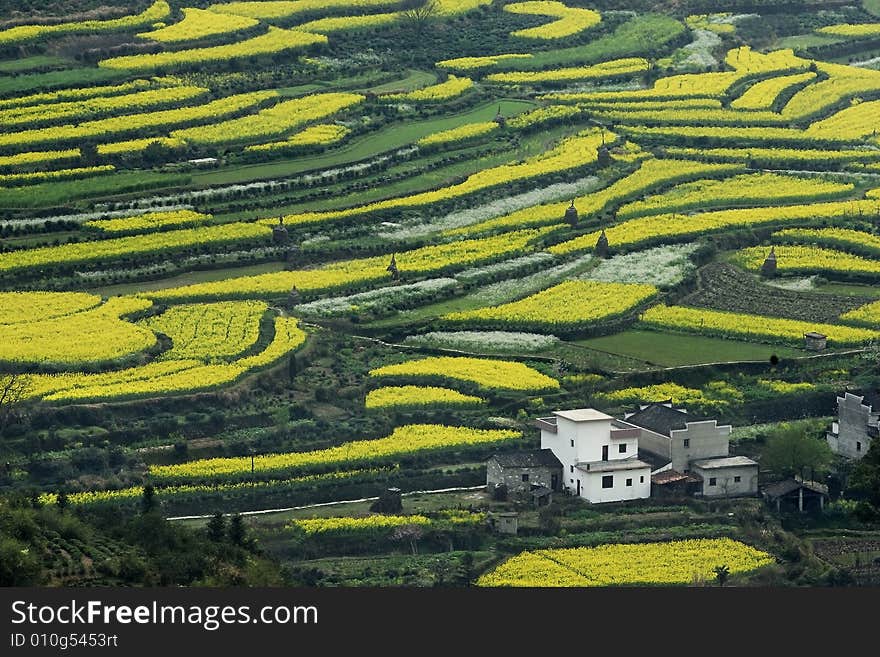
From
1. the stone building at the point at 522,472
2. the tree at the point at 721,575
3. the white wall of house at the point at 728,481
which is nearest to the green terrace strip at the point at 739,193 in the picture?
the white wall of house at the point at 728,481

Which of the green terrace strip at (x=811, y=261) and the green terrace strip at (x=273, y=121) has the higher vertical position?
the green terrace strip at (x=273, y=121)

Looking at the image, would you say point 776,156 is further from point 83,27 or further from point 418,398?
point 418,398

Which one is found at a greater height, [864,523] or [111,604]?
[111,604]

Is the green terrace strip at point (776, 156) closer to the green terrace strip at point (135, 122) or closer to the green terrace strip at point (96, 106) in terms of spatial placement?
the green terrace strip at point (135, 122)

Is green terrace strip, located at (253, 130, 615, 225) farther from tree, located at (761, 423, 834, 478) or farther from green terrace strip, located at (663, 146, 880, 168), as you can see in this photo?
tree, located at (761, 423, 834, 478)

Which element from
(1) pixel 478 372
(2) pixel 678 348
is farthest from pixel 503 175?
(1) pixel 478 372

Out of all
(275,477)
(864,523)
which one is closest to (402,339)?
(275,477)

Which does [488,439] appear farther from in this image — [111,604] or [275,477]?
[111,604]
